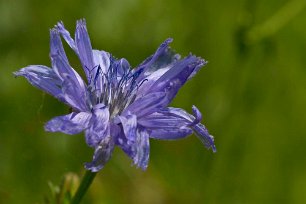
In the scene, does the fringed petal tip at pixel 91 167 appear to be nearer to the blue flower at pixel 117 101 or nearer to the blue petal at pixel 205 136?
the blue flower at pixel 117 101

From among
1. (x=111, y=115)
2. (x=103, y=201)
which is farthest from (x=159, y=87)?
(x=103, y=201)

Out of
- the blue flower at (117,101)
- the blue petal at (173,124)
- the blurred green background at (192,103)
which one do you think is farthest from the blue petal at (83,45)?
the blurred green background at (192,103)

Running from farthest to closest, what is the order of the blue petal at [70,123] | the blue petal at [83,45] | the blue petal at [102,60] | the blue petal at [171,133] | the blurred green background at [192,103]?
the blurred green background at [192,103]
the blue petal at [102,60]
the blue petal at [83,45]
the blue petal at [171,133]
the blue petal at [70,123]

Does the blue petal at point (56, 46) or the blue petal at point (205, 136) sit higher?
the blue petal at point (56, 46)

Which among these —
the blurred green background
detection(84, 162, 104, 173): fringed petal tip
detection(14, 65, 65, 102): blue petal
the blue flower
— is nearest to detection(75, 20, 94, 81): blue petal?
the blue flower

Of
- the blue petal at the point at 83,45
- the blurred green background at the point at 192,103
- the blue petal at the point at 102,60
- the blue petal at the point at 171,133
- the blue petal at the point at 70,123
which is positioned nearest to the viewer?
the blue petal at the point at 70,123

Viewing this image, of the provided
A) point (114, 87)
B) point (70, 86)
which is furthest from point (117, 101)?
point (70, 86)

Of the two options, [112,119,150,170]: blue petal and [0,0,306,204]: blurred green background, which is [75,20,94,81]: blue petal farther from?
[0,0,306,204]: blurred green background

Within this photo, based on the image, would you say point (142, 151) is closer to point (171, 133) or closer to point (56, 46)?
point (171, 133)

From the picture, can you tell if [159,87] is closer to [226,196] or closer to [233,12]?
[226,196]
